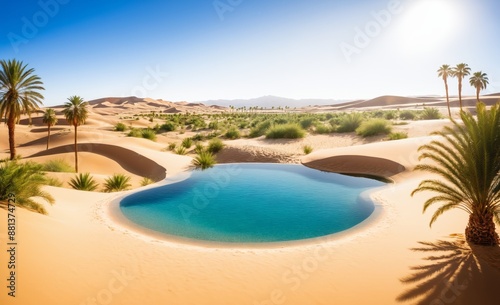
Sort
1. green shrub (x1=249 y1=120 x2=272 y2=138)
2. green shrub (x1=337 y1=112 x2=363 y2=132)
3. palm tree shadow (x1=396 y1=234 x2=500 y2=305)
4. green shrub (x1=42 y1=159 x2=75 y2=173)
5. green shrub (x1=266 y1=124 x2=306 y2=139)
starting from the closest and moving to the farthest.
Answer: palm tree shadow (x1=396 y1=234 x2=500 y2=305), green shrub (x1=42 y1=159 x2=75 y2=173), green shrub (x1=266 y1=124 x2=306 y2=139), green shrub (x1=337 y1=112 x2=363 y2=132), green shrub (x1=249 y1=120 x2=272 y2=138)

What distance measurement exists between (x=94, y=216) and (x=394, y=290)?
30.7 feet

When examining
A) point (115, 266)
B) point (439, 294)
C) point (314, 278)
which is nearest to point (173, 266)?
point (115, 266)

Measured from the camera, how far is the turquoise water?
937cm

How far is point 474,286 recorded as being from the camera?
535 cm

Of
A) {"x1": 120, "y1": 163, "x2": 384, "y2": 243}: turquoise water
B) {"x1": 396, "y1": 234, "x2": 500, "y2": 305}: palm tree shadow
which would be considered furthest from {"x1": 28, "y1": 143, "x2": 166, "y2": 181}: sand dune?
{"x1": 396, "y1": 234, "x2": 500, "y2": 305}: palm tree shadow

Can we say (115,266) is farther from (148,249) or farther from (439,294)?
(439,294)

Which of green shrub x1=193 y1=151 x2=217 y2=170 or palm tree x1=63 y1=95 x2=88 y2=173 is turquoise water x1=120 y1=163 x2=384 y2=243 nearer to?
green shrub x1=193 y1=151 x2=217 y2=170

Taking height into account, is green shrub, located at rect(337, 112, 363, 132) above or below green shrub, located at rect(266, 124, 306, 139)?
above

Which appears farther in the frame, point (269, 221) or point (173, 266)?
point (269, 221)

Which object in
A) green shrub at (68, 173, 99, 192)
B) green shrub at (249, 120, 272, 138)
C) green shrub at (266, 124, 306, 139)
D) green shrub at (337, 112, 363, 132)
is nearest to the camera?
green shrub at (68, 173, 99, 192)

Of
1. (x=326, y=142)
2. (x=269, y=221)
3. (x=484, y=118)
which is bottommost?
(x=269, y=221)

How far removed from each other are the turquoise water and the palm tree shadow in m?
3.18

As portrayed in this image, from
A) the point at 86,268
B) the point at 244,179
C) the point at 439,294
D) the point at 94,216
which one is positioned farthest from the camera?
the point at 244,179

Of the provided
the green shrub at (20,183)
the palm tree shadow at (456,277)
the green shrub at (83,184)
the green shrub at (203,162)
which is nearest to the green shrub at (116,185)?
the green shrub at (83,184)
